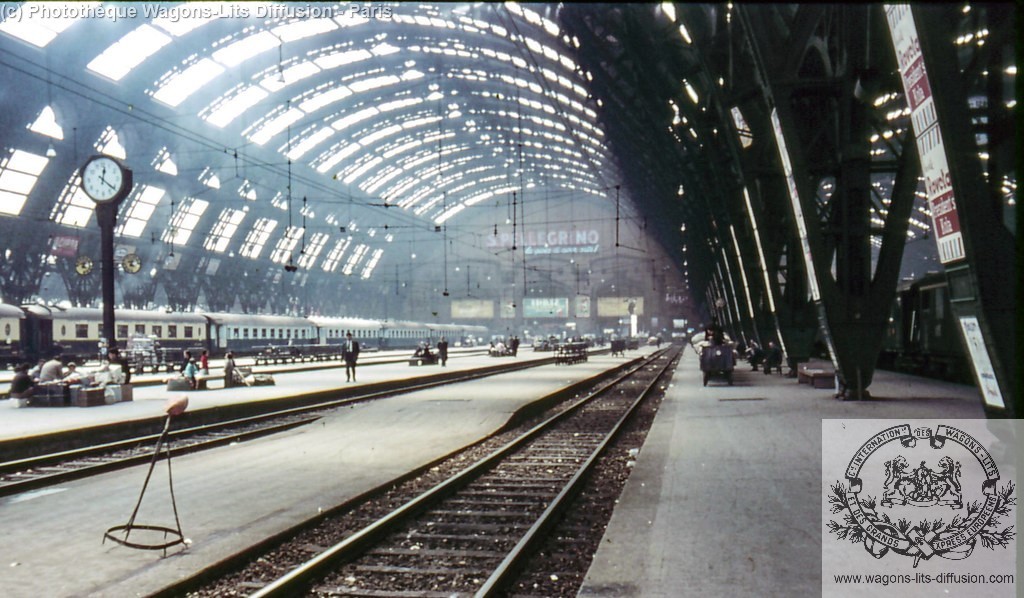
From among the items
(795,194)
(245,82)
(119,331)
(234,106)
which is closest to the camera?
(795,194)

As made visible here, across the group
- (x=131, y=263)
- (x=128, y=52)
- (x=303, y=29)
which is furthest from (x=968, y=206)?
(x=128, y=52)

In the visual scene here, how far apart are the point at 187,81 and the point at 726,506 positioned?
3820 centimetres

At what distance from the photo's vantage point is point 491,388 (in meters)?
21.8

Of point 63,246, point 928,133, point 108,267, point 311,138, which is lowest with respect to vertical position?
point 108,267

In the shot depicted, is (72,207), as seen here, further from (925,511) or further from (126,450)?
(925,511)

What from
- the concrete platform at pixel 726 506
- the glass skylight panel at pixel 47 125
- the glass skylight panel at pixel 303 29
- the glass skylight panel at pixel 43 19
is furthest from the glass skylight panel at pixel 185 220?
the concrete platform at pixel 726 506

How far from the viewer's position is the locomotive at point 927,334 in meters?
20.3

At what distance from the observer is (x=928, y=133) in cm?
688

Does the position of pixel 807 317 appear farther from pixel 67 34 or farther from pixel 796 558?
pixel 67 34

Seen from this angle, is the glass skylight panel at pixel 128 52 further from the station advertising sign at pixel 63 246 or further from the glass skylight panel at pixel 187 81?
the station advertising sign at pixel 63 246

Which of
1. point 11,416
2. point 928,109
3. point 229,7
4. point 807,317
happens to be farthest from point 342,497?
point 229,7

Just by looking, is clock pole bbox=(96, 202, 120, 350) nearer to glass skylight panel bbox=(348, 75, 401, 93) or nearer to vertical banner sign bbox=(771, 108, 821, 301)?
vertical banner sign bbox=(771, 108, 821, 301)

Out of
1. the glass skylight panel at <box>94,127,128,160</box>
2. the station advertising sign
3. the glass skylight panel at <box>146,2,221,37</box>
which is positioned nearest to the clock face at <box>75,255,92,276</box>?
the station advertising sign

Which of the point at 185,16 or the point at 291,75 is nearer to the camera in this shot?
the point at 185,16
